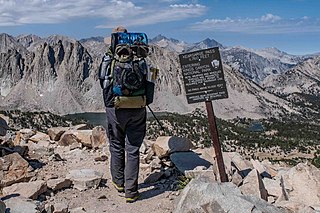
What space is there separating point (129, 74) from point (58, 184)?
2.70m

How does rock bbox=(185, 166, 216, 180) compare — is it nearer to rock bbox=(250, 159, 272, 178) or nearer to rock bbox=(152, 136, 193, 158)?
rock bbox=(250, 159, 272, 178)

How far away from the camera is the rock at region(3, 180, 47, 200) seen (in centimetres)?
748

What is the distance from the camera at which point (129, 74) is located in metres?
7.41

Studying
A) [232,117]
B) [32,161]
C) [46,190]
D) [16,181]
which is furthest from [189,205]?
[232,117]

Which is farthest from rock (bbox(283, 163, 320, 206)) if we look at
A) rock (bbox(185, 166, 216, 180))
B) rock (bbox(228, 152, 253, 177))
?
rock (bbox(185, 166, 216, 180))

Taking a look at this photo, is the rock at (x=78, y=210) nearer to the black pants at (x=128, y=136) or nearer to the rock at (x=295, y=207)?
the black pants at (x=128, y=136)

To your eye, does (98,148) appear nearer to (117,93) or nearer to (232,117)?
(117,93)

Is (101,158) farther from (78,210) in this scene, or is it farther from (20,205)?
(20,205)

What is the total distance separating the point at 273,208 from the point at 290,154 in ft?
318

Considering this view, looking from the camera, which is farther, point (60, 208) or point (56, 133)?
point (56, 133)

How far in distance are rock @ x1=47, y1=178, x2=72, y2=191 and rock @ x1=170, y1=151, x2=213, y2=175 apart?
2.44m

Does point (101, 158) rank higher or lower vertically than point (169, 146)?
lower

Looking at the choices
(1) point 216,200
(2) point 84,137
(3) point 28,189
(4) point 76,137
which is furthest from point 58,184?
(4) point 76,137

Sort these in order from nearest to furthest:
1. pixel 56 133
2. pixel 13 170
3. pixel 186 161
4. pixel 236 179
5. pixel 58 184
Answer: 1. pixel 236 179
2. pixel 58 184
3. pixel 13 170
4. pixel 186 161
5. pixel 56 133
